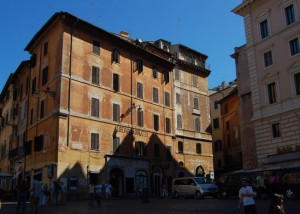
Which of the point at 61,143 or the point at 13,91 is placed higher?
the point at 13,91

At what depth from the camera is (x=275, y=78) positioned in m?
29.1

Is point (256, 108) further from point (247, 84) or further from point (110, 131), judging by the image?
point (110, 131)

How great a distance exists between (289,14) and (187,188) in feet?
52.2

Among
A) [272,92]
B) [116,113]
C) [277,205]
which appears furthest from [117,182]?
[277,205]

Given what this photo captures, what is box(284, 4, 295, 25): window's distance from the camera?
93.5ft

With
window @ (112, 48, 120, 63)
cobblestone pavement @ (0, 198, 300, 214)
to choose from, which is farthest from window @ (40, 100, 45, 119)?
cobblestone pavement @ (0, 198, 300, 214)

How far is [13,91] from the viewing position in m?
46.2

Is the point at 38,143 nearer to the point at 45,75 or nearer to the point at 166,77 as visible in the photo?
the point at 45,75

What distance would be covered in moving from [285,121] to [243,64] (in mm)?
11277

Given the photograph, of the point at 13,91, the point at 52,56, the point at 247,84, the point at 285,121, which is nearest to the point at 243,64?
the point at 247,84

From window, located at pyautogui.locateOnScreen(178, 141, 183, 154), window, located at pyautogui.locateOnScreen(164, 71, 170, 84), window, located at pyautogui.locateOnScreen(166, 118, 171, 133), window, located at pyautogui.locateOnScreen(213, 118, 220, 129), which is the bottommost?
window, located at pyautogui.locateOnScreen(178, 141, 183, 154)

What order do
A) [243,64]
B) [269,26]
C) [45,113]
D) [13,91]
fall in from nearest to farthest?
1. [269,26]
2. [45,113]
3. [243,64]
4. [13,91]

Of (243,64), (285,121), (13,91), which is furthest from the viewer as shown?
(13,91)

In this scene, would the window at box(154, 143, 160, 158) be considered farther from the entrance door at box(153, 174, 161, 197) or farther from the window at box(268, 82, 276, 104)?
the window at box(268, 82, 276, 104)
